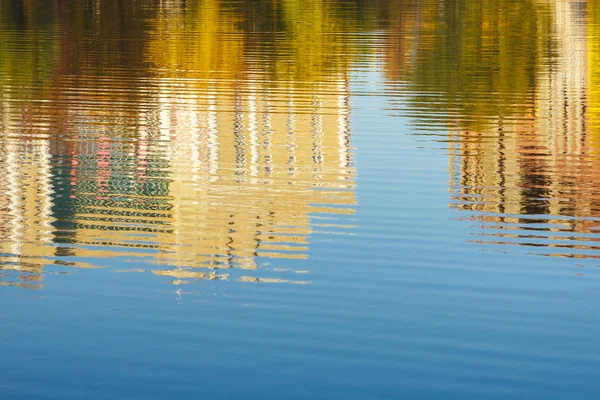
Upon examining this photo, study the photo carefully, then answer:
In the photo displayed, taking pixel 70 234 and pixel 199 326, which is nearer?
pixel 199 326

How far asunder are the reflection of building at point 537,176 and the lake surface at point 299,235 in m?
0.05

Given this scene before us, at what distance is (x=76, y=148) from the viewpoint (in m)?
17.2

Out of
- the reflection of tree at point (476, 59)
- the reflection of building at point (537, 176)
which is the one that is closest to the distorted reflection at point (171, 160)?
the reflection of building at point (537, 176)

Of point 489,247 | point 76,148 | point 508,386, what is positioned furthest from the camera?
point 76,148

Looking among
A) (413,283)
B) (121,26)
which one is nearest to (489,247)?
(413,283)

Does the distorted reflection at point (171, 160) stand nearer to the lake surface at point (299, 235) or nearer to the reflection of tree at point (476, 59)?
the lake surface at point (299, 235)

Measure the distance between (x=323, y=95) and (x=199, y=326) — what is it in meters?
14.9

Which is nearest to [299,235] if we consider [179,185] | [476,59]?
[179,185]

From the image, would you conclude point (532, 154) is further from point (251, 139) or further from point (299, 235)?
point (299, 235)

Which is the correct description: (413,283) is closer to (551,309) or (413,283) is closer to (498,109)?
(551,309)

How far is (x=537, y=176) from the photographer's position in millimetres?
15297

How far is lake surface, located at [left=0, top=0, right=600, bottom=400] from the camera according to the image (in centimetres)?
864

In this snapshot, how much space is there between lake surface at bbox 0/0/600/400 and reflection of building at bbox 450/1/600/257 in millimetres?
50

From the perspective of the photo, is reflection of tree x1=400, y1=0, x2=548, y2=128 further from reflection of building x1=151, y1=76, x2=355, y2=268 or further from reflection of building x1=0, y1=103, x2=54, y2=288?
reflection of building x1=0, y1=103, x2=54, y2=288
